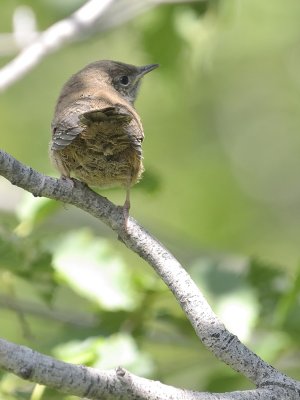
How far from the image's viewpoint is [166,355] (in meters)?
9.32

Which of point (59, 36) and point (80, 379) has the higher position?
point (59, 36)

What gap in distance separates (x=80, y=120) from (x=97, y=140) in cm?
12

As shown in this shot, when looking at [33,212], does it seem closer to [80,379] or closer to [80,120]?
[80,120]

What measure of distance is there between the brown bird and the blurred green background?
0.63 metres

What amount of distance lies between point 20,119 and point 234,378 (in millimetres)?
7885

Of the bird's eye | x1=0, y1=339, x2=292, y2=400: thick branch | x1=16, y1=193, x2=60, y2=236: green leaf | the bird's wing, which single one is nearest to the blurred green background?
x1=16, y1=193, x2=60, y2=236: green leaf

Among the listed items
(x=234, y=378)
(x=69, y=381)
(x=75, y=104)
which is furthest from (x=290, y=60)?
(x=69, y=381)

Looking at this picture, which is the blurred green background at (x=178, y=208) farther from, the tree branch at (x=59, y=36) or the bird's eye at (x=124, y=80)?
the tree branch at (x=59, y=36)

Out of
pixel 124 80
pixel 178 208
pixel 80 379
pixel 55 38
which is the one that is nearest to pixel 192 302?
pixel 80 379

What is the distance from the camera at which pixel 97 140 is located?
3.99 metres

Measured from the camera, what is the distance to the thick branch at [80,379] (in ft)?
8.46

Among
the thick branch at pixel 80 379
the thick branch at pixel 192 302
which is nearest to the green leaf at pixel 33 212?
the thick branch at pixel 192 302

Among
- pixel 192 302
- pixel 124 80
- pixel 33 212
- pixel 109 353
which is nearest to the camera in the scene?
pixel 192 302

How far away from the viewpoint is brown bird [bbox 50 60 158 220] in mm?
3932
